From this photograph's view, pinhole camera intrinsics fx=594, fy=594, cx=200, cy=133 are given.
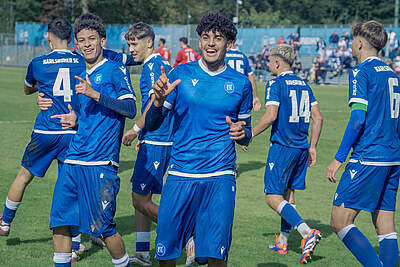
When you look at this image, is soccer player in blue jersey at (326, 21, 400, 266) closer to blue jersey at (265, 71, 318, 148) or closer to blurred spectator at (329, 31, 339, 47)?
blue jersey at (265, 71, 318, 148)

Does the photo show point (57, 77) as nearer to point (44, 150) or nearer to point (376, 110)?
point (44, 150)

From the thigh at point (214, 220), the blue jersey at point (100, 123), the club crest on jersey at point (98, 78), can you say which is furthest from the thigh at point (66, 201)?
the thigh at point (214, 220)

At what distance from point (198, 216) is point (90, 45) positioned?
184cm

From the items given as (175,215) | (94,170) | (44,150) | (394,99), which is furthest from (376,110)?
(44,150)

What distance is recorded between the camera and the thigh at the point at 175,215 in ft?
14.6

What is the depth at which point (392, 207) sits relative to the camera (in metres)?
5.55

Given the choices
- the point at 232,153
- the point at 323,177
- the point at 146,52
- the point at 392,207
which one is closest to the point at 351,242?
the point at 392,207

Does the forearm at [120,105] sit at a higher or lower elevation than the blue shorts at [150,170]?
higher

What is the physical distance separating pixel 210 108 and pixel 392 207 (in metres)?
Result: 2.19

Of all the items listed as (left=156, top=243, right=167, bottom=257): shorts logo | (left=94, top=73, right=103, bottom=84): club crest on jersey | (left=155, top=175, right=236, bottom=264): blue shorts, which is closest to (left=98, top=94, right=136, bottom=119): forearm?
(left=94, top=73, right=103, bottom=84): club crest on jersey

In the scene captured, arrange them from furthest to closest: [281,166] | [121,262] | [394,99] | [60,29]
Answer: [281,166] → [60,29] → [394,99] → [121,262]

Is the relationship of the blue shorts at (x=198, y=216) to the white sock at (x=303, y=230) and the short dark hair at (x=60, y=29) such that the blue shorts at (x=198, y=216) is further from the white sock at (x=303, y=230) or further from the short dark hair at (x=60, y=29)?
the short dark hair at (x=60, y=29)

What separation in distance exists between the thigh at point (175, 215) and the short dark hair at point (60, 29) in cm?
289

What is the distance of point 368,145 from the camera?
5.32 metres
